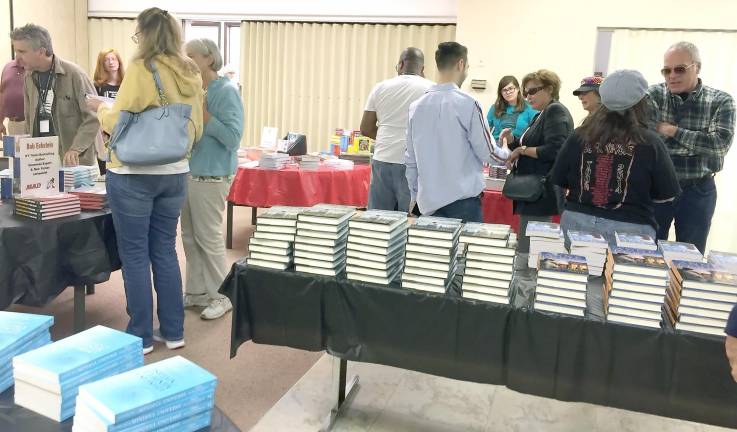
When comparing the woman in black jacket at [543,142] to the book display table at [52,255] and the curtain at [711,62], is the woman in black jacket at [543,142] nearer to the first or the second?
the book display table at [52,255]

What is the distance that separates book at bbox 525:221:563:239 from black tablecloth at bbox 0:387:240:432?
3.97ft

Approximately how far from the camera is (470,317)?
1.74 metres

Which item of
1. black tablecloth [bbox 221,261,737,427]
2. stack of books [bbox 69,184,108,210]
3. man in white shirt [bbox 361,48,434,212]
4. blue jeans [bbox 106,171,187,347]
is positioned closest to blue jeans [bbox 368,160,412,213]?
man in white shirt [bbox 361,48,434,212]

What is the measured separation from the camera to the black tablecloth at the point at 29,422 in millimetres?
1047

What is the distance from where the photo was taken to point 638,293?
1.61 metres

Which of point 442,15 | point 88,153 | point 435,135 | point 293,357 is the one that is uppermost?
point 442,15

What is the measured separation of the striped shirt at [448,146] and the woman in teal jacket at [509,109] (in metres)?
2.17

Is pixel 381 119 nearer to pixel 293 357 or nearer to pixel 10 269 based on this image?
pixel 293 357

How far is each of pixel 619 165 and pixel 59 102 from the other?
2.75 metres

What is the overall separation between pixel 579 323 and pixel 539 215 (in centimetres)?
148

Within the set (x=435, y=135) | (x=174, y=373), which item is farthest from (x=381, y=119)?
(x=174, y=373)

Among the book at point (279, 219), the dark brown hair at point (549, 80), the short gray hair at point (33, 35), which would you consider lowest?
the book at point (279, 219)

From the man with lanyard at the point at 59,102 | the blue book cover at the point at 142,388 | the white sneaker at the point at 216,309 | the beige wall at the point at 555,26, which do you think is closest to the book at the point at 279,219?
the blue book cover at the point at 142,388

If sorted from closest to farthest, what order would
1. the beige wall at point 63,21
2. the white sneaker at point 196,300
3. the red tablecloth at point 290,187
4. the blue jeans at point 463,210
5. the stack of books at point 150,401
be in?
the stack of books at point 150,401 < the blue jeans at point 463,210 < the white sneaker at point 196,300 < the red tablecloth at point 290,187 < the beige wall at point 63,21
